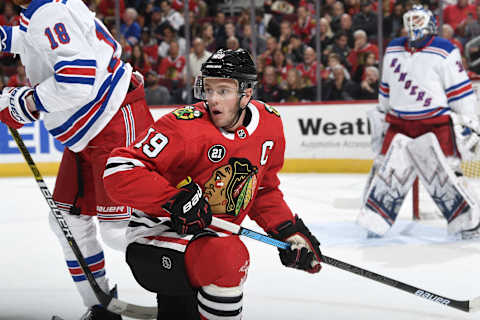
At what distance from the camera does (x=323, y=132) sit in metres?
6.18

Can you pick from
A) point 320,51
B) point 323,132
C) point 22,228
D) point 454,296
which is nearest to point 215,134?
point 454,296

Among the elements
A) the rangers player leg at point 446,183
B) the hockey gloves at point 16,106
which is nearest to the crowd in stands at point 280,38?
the rangers player leg at point 446,183

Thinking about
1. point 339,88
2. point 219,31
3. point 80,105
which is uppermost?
point 80,105

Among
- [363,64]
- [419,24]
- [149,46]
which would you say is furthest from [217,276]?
[149,46]

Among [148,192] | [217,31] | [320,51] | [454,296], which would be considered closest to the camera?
[148,192]

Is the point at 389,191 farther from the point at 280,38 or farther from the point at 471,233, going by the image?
the point at 280,38

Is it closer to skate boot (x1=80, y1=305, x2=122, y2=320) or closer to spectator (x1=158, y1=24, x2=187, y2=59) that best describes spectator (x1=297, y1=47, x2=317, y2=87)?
spectator (x1=158, y1=24, x2=187, y2=59)

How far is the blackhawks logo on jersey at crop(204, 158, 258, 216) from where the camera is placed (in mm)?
1526

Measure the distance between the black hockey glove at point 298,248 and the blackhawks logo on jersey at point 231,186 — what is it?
167mm

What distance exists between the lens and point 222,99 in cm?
150

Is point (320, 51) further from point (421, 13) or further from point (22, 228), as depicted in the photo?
point (22, 228)

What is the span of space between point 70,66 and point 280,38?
17.6 feet

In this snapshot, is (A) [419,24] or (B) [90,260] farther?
(A) [419,24]

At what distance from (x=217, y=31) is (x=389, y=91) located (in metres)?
4.03
